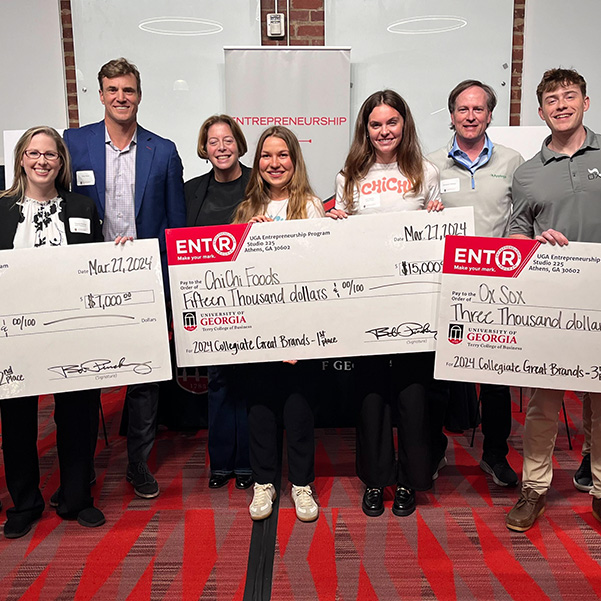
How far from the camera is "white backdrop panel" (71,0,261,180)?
396 cm

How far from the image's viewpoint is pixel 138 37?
3984 millimetres

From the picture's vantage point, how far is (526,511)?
201 centimetres

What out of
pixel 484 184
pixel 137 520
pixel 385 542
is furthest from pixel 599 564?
pixel 137 520

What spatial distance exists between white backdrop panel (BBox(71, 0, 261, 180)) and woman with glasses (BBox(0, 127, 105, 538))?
228 cm

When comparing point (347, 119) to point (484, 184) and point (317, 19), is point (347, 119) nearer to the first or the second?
point (317, 19)

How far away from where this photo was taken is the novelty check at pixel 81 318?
1.88 metres

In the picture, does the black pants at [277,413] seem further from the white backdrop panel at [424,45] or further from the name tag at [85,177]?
the white backdrop panel at [424,45]

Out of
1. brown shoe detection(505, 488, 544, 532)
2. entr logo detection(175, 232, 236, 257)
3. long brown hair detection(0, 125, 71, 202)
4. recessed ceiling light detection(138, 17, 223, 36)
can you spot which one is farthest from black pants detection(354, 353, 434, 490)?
recessed ceiling light detection(138, 17, 223, 36)

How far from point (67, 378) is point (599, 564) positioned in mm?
1995

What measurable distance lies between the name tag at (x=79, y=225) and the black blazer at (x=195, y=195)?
507mm

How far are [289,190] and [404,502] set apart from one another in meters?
1.32

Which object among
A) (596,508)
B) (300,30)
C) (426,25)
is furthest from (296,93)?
(596,508)

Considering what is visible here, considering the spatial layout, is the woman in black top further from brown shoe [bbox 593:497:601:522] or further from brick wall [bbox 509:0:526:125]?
brick wall [bbox 509:0:526:125]

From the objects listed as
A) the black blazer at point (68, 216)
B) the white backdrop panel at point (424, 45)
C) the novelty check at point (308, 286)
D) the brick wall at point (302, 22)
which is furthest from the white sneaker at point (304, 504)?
the brick wall at point (302, 22)
